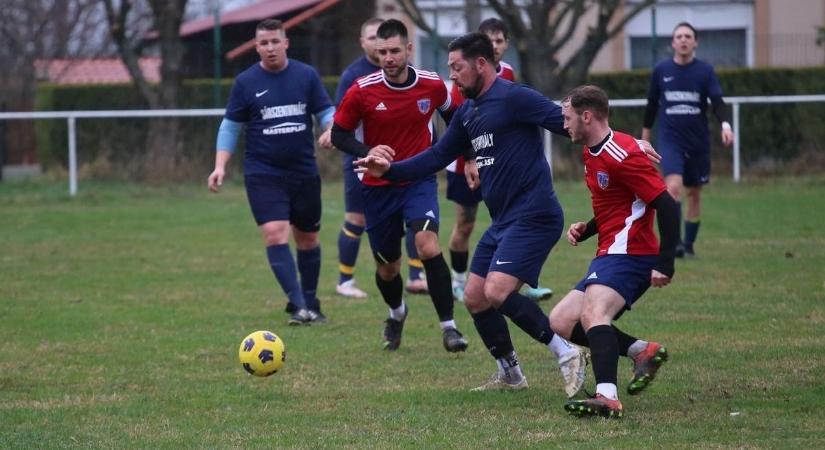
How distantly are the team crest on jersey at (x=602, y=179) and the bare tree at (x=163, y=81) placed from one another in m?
15.2

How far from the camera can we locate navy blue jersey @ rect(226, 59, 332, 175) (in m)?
8.98

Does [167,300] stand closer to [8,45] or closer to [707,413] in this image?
[707,413]

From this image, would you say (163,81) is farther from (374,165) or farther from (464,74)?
(464,74)

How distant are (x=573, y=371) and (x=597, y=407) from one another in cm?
59

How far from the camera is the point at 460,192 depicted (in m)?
9.84

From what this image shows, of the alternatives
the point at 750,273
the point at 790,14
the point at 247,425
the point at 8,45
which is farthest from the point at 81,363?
the point at 8,45

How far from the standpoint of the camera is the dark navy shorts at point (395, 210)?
7.70m

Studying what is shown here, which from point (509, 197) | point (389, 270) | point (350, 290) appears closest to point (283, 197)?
point (389, 270)

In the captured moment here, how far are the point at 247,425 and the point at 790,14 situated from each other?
83.2 ft

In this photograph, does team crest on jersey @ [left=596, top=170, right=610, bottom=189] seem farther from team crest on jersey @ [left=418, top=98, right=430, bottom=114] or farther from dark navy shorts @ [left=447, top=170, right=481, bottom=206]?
dark navy shorts @ [left=447, top=170, right=481, bottom=206]

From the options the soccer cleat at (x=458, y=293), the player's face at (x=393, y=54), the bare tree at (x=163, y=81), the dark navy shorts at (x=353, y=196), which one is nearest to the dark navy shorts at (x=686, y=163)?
the soccer cleat at (x=458, y=293)

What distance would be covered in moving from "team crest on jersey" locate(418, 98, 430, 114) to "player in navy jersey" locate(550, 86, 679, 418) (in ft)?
5.72

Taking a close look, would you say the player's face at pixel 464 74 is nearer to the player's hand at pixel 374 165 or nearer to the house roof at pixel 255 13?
the player's hand at pixel 374 165

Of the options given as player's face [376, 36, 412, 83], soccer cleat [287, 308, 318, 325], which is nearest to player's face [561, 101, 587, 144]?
player's face [376, 36, 412, 83]
